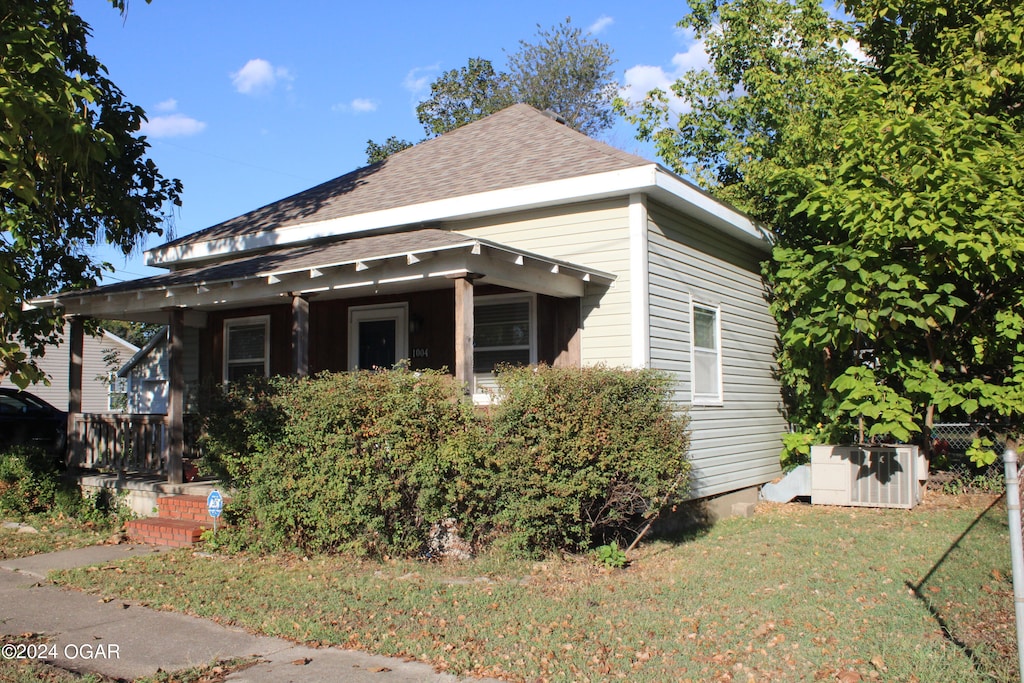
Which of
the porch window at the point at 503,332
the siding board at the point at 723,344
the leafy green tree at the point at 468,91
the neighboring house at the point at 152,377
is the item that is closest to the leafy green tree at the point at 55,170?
the neighboring house at the point at 152,377

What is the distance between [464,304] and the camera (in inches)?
333

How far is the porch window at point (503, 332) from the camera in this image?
34.0 feet

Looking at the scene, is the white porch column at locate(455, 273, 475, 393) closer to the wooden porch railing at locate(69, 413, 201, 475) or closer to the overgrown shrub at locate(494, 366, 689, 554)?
the overgrown shrub at locate(494, 366, 689, 554)

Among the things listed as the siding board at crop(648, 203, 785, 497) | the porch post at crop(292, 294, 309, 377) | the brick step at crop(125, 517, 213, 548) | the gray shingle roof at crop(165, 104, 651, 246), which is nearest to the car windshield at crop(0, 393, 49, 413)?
the gray shingle roof at crop(165, 104, 651, 246)

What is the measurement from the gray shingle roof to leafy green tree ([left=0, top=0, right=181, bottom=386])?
1.42 m

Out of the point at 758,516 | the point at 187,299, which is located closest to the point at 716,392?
the point at 758,516

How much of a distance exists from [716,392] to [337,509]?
5.81 meters

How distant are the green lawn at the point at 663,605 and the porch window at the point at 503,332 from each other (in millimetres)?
2906

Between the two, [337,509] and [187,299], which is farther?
[187,299]

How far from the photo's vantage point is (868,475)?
11.1 meters

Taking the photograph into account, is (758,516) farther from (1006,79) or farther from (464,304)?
(1006,79)

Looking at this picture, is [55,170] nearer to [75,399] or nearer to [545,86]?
Result: [75,399]

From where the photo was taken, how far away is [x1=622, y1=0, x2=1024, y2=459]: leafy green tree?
9.91 m

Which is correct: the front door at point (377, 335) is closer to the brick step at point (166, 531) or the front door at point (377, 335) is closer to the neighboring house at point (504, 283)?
the neighboring house at point (504, 283)
